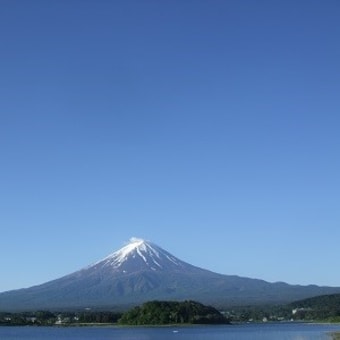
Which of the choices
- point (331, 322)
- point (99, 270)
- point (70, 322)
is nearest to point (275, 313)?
point (331, 322)

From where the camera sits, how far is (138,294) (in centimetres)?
14900

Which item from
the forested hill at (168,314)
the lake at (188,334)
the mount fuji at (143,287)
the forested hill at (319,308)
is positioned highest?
the mount fuji at (143,287)

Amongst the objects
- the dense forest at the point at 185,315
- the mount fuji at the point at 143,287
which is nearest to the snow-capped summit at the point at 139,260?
the mount fuji at the point at 143,287

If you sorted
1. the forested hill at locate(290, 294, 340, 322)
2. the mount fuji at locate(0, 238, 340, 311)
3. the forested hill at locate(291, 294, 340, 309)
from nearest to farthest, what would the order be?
1. the forested hill at locate(290, 294, 340, 322)
2. the forested hill at locate(291, 294, 340, 309)
3. the mount fuji at locate(0, 238, 340, 311)

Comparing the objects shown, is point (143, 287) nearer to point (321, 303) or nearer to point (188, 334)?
point (321, 303)

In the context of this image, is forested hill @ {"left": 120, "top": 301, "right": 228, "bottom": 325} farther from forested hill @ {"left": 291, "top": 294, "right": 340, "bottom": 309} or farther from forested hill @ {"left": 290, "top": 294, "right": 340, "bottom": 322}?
Answer: forested hill @ {"left": 291, "top": 294, "right": 340, "bottom": 309}

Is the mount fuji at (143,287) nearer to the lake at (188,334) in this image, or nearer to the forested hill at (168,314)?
the forested hill at (168,314)

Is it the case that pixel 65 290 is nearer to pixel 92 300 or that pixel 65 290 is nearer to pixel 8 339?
pixel 92 300

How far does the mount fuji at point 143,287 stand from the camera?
13975cm

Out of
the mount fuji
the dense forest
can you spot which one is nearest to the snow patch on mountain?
the mount fuji

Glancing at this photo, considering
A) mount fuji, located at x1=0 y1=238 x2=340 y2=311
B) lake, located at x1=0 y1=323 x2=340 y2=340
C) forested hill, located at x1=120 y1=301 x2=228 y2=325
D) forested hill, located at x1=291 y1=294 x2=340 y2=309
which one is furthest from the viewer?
mount fuji, located at x1=0 y1=238 x2=340 y2=311

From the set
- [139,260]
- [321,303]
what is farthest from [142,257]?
[321,303]

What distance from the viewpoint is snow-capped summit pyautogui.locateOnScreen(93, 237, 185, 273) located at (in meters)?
170

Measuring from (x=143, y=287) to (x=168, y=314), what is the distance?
7745cm
